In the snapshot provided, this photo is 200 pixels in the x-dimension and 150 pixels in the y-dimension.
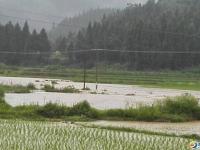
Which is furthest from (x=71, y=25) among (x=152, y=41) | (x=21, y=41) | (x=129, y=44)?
(x=152, y=41)

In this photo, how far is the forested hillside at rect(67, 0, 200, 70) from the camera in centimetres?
6184

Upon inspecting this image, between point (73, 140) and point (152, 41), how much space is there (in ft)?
197

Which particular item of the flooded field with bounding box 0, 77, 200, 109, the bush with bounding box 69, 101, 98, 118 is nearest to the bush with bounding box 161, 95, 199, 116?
the bush with bounding box 69, 101, 98, 118

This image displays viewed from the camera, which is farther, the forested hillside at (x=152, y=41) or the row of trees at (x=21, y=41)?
the row of trees at (x=21, y=41)

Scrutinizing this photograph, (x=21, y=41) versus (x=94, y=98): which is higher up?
(x=21, y=41)

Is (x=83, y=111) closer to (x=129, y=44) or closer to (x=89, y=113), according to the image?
(x=89, y=113)

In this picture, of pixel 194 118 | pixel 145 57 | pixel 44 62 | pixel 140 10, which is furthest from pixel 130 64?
pixel 194 118

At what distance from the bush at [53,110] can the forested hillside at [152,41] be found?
1606 inches

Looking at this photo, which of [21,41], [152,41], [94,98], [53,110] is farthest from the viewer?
[21,41]

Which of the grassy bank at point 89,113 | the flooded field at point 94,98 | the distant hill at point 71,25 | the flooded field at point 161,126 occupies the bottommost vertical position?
the flooded field at point 161,126

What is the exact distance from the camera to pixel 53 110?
1360 cm

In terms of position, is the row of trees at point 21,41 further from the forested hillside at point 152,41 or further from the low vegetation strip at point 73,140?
the low vegetation strip at point 73,140

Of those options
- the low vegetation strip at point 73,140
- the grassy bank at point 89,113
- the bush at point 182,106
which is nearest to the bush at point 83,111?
the grassy bank at point 89,113

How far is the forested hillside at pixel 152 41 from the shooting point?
61.8 meters
